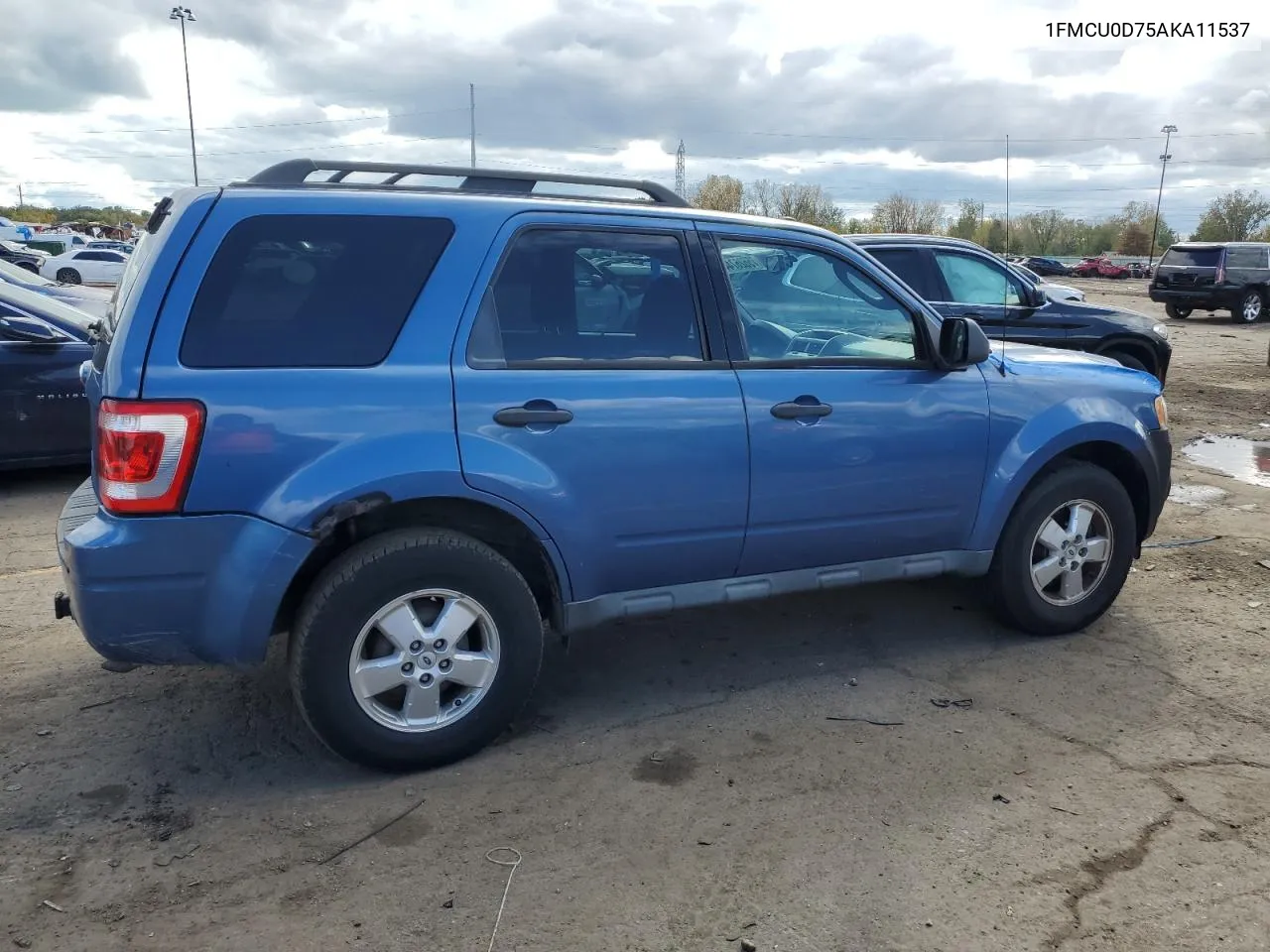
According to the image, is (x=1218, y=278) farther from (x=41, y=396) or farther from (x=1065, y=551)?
(x=41, y=396)

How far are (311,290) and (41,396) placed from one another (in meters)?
4.82

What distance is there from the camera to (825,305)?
4227 millimetres

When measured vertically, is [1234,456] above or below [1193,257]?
below

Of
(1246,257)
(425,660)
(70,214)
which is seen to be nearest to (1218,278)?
(1246,257)

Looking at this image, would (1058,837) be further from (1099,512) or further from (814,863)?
(1099,512)

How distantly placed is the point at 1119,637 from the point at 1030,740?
4.25 ft

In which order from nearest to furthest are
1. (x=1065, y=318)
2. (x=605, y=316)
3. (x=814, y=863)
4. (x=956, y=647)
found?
(x=814, y=863) → (x=605, y=316) → (x=956, y=647) → (x=1065, y=318)

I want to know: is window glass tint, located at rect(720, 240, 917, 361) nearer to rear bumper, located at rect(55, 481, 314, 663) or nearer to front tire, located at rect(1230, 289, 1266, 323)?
rear bumper, located at rect(55, 481, 314, 663)

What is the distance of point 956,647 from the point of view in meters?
4.60

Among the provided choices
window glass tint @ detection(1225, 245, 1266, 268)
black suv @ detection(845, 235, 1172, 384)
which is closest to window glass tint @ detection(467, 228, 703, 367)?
black suv @ detection(845, 235, 1172, 384)

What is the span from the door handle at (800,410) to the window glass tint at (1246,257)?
79.0 ft

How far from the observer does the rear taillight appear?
2.95m

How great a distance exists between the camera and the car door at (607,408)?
3365 mm

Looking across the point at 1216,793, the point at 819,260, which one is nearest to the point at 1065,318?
the point at 819,260
